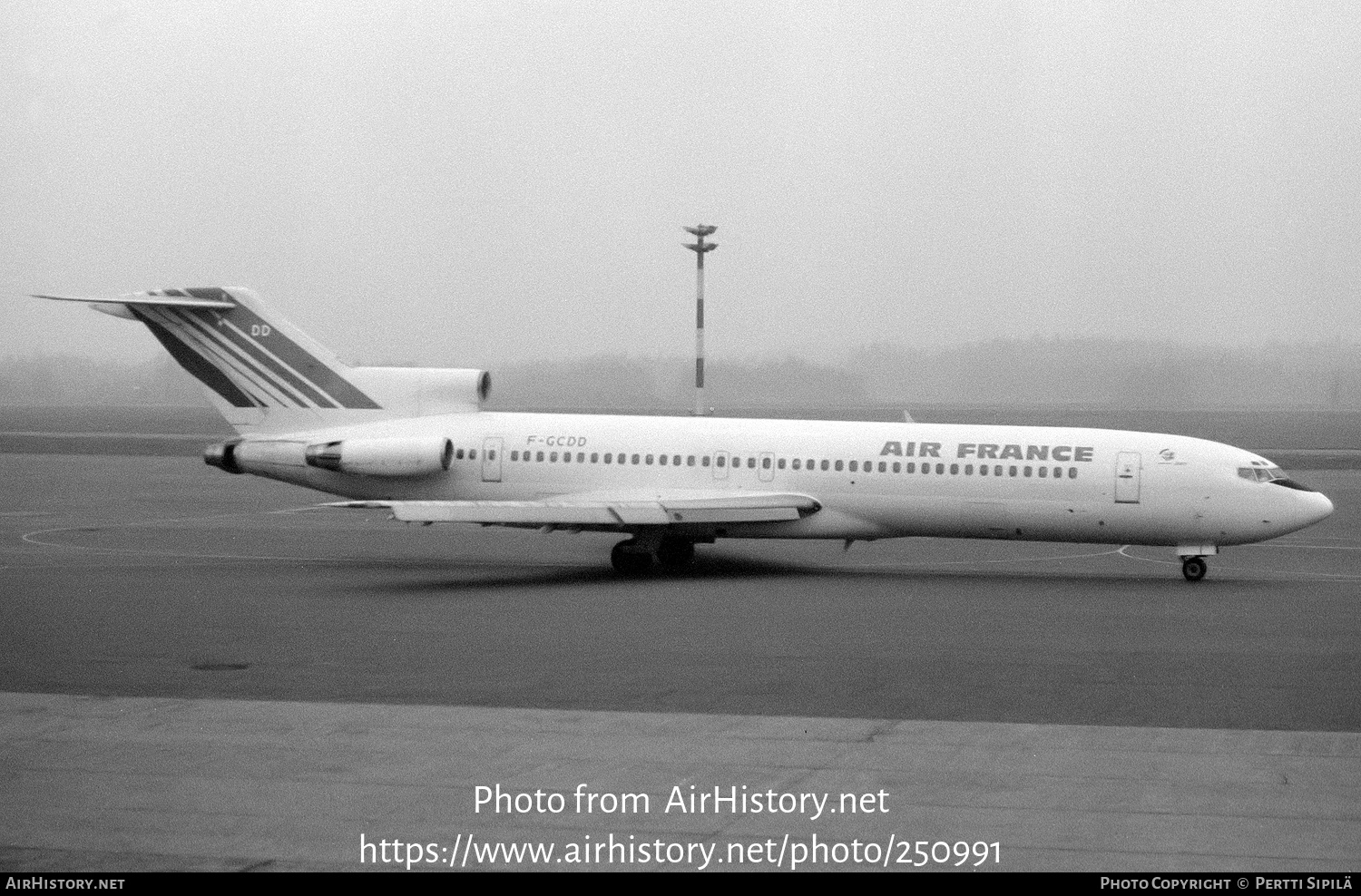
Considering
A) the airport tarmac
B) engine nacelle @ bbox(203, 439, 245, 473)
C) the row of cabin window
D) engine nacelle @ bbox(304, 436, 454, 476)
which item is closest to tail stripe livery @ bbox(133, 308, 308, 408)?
engine nacelle @ bbox(203, 439, 245, 473)

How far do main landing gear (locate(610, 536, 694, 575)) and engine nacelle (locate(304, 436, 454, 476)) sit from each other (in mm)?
3929

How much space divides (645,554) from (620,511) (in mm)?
1564

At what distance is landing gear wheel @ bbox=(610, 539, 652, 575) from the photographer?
29.5m

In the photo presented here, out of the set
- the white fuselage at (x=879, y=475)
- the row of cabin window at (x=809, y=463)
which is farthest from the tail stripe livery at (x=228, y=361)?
the row of cabin window at (x=809, y=463)

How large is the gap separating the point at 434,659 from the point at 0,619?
732 centimetres

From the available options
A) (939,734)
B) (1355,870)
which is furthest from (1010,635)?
(1355,870)

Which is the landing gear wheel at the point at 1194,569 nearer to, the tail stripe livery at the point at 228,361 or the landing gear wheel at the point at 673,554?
the landing gear wheel at the point at 673,554

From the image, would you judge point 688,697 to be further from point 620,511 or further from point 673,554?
point 673,554

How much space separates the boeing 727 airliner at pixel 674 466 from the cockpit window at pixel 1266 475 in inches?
2.0

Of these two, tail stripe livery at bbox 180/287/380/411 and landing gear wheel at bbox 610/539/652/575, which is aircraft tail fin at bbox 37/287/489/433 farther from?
landing gear wheel at bbox 610/539/652/575

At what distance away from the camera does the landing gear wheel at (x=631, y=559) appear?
29453 mm

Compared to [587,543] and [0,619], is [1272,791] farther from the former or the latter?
[587,543]

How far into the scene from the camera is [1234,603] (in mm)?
24906

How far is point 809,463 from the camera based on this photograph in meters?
29.6
